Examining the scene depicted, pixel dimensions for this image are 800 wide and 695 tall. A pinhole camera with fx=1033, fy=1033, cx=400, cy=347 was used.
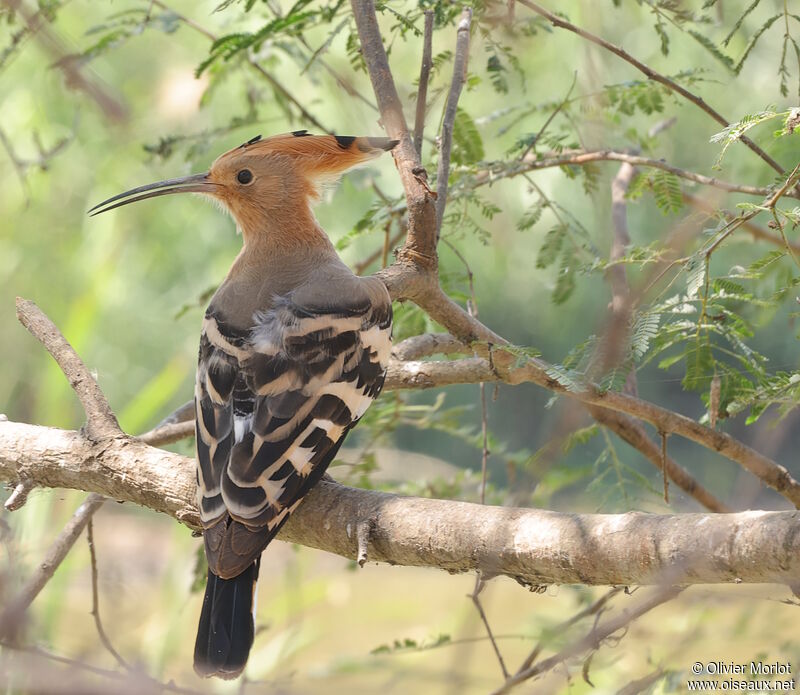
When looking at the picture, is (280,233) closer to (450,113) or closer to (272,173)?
(272,173)

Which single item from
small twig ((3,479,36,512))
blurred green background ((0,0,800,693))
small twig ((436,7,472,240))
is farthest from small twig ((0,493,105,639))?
small twig ((436,7,472,240))

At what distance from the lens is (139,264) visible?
597 centimetres

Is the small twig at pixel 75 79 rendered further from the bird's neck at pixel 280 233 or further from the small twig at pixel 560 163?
the bird's neck at pixel 280 233

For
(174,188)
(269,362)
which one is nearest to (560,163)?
(269,362)

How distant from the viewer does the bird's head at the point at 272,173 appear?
2.08 metres

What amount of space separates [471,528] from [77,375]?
761 mm

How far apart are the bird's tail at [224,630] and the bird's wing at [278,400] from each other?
69mm

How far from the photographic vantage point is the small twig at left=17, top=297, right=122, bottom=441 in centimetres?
158

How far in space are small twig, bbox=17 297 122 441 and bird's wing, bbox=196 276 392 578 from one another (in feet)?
0.47

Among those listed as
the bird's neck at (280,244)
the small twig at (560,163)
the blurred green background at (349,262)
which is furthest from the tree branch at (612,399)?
the bird's neck at (280,244)

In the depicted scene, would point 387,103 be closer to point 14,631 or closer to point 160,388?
point 14,631

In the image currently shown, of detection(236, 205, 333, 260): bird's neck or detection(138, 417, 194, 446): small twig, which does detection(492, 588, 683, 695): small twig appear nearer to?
detection(138, 417, 194, 446): small twig

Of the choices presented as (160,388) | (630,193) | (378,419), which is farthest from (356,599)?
(630,193)

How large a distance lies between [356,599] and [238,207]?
3517mm
